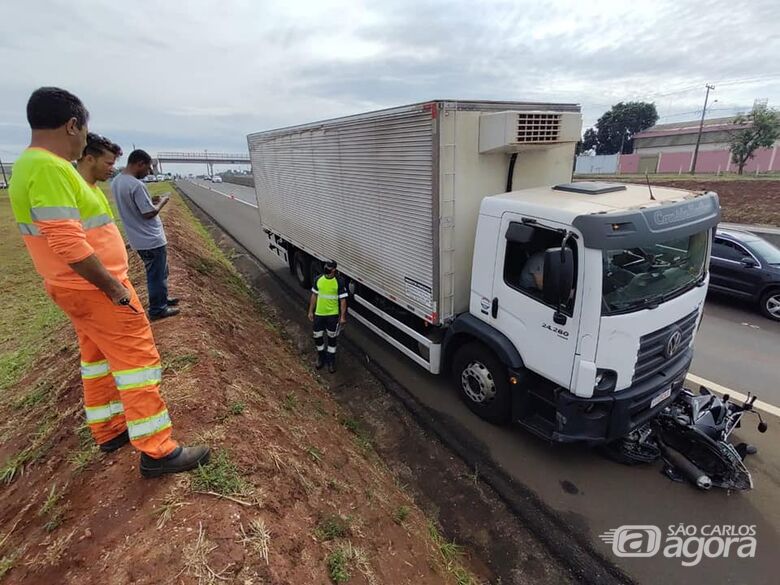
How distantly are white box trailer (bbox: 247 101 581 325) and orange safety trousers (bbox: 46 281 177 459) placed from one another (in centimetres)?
296

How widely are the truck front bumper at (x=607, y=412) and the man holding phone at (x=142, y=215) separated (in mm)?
4815

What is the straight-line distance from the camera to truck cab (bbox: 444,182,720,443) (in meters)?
3.38

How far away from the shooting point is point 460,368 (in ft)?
→ 16.1

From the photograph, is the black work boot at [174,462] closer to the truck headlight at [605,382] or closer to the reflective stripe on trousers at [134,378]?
the reflective stripe on trousers at [134,378]

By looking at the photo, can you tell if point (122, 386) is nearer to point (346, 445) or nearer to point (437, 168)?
point (346, 445)

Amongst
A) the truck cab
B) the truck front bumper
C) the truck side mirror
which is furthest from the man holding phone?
the truck front bumper

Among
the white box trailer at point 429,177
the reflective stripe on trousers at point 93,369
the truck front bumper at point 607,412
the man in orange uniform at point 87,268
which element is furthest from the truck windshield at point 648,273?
the reflective stripe on trousers at point 93,369

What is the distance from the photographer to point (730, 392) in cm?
512

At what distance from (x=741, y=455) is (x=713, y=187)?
29625 millimetres

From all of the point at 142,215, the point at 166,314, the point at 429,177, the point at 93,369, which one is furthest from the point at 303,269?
the point at 93,369

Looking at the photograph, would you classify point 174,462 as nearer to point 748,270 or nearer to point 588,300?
point 588,300

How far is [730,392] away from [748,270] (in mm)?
3860

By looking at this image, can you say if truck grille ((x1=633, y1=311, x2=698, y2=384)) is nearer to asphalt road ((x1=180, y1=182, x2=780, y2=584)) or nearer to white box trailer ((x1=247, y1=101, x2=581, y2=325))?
asphalt road ((x1=180, y1=182, x2=780, y2=584))

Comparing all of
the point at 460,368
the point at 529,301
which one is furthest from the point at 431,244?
the point at 460,368
